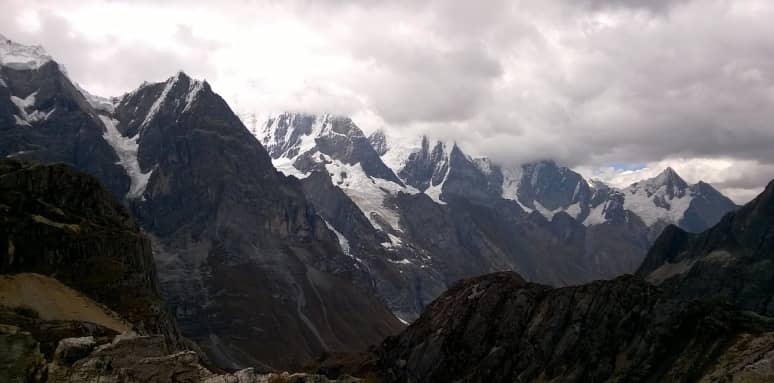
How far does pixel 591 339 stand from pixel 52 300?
103m

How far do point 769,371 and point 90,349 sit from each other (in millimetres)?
77340

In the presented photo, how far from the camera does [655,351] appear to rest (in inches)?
5448

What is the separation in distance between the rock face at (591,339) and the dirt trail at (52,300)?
74.6 m

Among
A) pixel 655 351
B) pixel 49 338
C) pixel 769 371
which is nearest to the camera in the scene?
pixel 769 371

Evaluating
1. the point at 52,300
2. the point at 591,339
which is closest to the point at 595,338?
the point at 591,339

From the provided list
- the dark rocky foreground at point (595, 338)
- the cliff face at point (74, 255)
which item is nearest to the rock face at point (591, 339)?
the dark rocky foreground at point (595, 338)

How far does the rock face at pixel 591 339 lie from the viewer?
120500 millimetres

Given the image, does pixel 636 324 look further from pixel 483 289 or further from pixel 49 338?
pixel 49 338

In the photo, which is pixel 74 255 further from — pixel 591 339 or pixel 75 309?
pixel 591 339

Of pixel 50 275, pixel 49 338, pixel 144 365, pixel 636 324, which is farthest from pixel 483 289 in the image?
pixel 144 365

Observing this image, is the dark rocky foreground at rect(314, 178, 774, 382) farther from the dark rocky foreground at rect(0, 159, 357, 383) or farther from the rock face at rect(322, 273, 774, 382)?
the dark rocky foreground at rect(0, 159, 357, 383)

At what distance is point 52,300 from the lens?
502 ft

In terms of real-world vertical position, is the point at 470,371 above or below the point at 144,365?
below

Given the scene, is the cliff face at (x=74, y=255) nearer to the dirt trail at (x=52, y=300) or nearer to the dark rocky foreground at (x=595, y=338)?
the dirt trail at (x=52, y=300)
